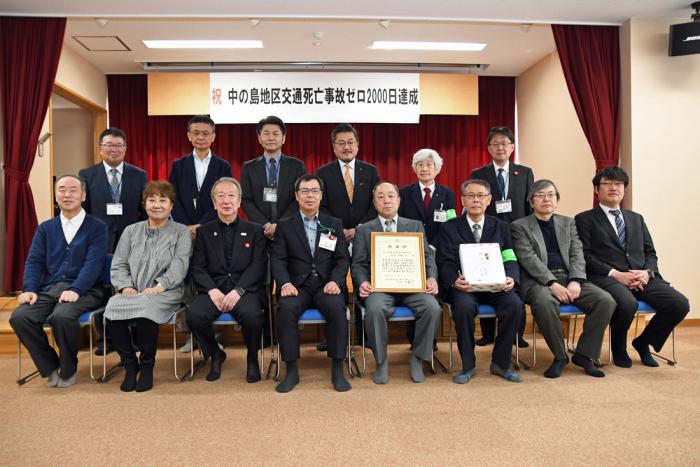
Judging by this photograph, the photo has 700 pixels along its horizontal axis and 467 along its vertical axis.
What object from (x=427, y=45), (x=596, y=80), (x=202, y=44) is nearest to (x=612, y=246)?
(x=596, y=80)

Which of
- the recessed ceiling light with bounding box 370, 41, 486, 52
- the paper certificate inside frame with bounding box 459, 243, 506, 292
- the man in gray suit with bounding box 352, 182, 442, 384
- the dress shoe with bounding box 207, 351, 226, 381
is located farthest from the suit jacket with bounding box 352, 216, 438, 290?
the recessed ceiling light with bounding box 370, 41, 486, 52

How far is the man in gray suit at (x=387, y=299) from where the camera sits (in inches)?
137

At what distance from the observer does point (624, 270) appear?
4.00 metres

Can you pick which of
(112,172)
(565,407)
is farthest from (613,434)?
(112,172)

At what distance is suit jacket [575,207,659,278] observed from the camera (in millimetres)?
4012

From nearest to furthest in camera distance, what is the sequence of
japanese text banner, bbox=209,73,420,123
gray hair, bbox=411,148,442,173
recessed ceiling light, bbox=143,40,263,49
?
gray hair, bbox=411,148,442,173 < recessed ceiling light, bbox=143,40,263,49 < japanese text banner, bbox=209,73,420,123

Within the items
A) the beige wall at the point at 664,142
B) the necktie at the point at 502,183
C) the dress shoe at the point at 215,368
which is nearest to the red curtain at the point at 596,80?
the beige wall at the point at 664,142

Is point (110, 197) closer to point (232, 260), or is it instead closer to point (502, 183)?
point (232, 260)

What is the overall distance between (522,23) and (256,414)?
4595 millimetres

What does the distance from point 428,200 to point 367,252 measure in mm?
840

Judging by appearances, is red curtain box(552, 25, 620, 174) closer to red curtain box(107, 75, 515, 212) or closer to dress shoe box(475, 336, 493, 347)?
dress shoe box(475, 336, 493, 347)

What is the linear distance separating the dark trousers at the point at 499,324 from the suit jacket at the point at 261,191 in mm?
1519

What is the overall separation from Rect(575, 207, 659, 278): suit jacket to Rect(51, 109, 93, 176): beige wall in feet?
23.8

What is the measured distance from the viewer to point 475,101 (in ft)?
24.9
